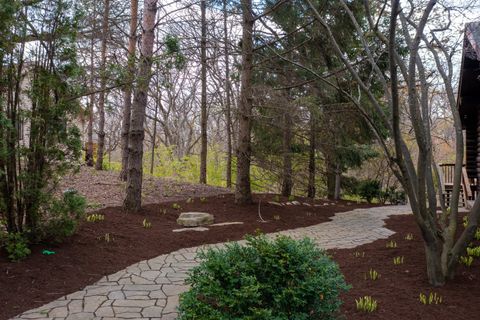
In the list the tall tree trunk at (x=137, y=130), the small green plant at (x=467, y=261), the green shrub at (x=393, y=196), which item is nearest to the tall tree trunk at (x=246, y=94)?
the tall tree trunk at (x=137, y=130)

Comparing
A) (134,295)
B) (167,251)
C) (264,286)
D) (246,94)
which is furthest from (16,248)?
(246,94)

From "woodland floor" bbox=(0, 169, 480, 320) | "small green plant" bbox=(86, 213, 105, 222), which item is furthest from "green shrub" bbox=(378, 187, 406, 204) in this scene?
"small green plant" bbox=(86, 213, 105, 222)

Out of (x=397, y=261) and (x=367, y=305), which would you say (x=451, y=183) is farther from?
(x=367, y=305)

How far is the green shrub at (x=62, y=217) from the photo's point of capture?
5.12m

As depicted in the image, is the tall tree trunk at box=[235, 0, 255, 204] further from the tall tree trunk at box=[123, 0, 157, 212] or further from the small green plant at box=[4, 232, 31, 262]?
the small green plant at box=[4, 232, 31, 262]

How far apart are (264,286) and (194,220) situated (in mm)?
5025

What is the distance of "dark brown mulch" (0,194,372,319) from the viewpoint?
4137mm

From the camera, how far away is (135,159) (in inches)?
316

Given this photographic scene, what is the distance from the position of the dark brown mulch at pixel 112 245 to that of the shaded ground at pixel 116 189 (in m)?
0.84

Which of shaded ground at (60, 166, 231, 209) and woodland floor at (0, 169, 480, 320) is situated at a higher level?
shaded ground at (60, 166, 231, 209)

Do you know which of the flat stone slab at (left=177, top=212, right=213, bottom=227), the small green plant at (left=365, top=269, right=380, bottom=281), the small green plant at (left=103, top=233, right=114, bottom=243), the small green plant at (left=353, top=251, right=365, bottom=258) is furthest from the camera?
Result: the flat stone slab at (left=177, top=212, right=213, bottom=227)

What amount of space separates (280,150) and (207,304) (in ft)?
27.4

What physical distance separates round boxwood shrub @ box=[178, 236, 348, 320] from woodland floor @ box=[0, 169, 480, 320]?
618 millimetres

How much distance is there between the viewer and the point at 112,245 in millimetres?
5750
